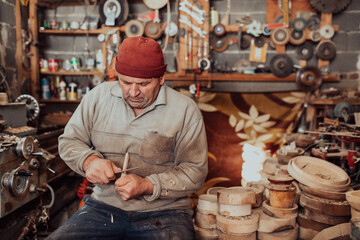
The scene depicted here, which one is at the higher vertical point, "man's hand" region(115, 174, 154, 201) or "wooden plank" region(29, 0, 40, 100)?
"wooden plank" region(29, 0, 40, 100)

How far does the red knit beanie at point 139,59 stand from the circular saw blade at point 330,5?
357 centimetres

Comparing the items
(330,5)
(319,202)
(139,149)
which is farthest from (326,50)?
(139,149)

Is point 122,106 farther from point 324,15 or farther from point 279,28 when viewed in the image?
point 324,15

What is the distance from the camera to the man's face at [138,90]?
84.5 inches

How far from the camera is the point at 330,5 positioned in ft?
15.5

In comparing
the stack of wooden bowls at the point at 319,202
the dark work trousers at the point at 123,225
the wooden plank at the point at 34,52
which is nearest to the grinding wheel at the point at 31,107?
→ the wooden plank at the point at 34,52

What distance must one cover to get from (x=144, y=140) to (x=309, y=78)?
130 inches

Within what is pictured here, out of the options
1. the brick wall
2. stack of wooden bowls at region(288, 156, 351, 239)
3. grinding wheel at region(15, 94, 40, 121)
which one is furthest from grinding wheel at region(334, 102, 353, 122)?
the brick wall

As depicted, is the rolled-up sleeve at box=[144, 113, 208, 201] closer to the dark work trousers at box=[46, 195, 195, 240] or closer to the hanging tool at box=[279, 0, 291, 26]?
the dark work trousers at box=[46, 195, 195, 240]

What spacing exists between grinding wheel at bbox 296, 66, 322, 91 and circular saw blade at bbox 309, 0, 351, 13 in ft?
2.97

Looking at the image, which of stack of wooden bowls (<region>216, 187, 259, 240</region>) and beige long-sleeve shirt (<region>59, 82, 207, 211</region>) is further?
beige long-sleeve shirt (<region>59, 82, 207, 211</region>)

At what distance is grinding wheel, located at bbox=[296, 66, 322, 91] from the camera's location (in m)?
4.62

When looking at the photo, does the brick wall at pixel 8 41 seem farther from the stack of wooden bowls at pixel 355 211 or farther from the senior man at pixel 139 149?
the stack of wooden bowls at pixel 355 211

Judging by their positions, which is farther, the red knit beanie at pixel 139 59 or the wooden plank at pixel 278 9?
the wooden plank at pixel 278 9
